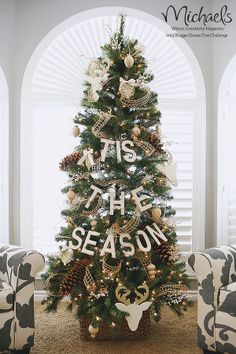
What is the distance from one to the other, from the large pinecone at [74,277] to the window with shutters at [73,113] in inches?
44.9

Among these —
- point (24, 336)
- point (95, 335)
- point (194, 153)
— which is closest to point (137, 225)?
point (95, 335)

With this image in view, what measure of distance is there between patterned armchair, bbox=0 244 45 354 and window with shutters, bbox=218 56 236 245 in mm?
1771

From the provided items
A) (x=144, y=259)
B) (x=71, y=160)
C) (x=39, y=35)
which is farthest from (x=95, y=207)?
(x=39, y=35)

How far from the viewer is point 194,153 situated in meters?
3.79

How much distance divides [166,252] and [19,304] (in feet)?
3.18

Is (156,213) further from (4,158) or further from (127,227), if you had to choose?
(4,158)

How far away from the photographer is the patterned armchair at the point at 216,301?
238 centimetres

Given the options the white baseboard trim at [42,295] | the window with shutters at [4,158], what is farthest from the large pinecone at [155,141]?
the white baseboard trim at [42,295]

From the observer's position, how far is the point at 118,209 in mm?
2707

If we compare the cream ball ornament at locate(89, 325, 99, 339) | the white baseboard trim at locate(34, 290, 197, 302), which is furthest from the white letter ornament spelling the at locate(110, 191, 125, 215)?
the white baseboard trim at locate(34, 290, 197, 302)

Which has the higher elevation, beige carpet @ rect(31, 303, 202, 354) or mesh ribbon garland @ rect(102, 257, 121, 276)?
mesh ribbon garland @ rect(102, 257, 121, 276)

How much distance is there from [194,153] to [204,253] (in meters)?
1.43

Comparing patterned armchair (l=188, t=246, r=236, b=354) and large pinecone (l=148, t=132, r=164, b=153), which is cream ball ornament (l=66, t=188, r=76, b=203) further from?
patterned armchair (l=188, t=246, r=236, b=354)

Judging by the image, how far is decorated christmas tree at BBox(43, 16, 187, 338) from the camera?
8.71 ft
